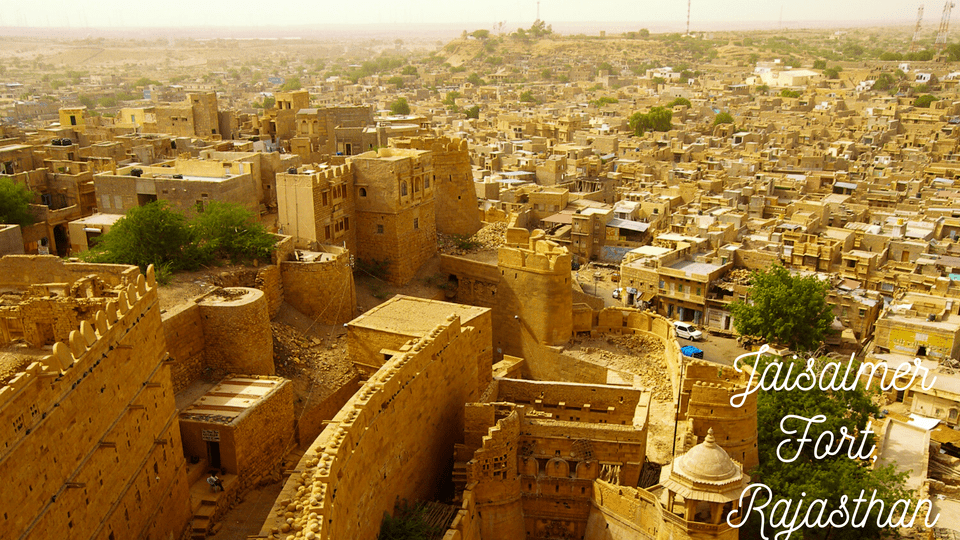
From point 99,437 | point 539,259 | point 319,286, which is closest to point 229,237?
point 319,286

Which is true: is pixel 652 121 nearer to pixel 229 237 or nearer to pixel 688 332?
pixel 688 332

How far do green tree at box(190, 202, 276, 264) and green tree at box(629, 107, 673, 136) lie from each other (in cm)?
6123

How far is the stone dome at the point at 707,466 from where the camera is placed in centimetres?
1205

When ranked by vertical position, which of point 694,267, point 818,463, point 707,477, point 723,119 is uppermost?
point 707,477

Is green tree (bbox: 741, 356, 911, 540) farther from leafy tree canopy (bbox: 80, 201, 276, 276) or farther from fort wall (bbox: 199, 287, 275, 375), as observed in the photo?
leafy tree canopy (bbox: 80, 201, 276, 276)

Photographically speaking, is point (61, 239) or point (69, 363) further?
point (61, 239)

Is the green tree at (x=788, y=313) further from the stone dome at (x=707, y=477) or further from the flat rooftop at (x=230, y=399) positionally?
the flat rooftop at (x=230, y=399)

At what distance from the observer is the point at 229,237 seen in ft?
60.2

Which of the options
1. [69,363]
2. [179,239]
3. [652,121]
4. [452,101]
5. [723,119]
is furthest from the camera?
[452,101]

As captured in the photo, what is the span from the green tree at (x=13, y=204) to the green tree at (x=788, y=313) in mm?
22425

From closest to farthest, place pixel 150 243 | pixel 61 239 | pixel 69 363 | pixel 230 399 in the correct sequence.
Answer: pixel 69 363 → pixel 230 399 → pixel 150 243 → pixel 61 239

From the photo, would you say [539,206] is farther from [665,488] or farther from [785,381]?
[665,488]

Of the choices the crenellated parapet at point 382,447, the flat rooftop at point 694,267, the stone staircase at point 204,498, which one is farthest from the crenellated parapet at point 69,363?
the flat rooftop at point 694,267

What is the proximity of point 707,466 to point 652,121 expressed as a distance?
68.0 metres
